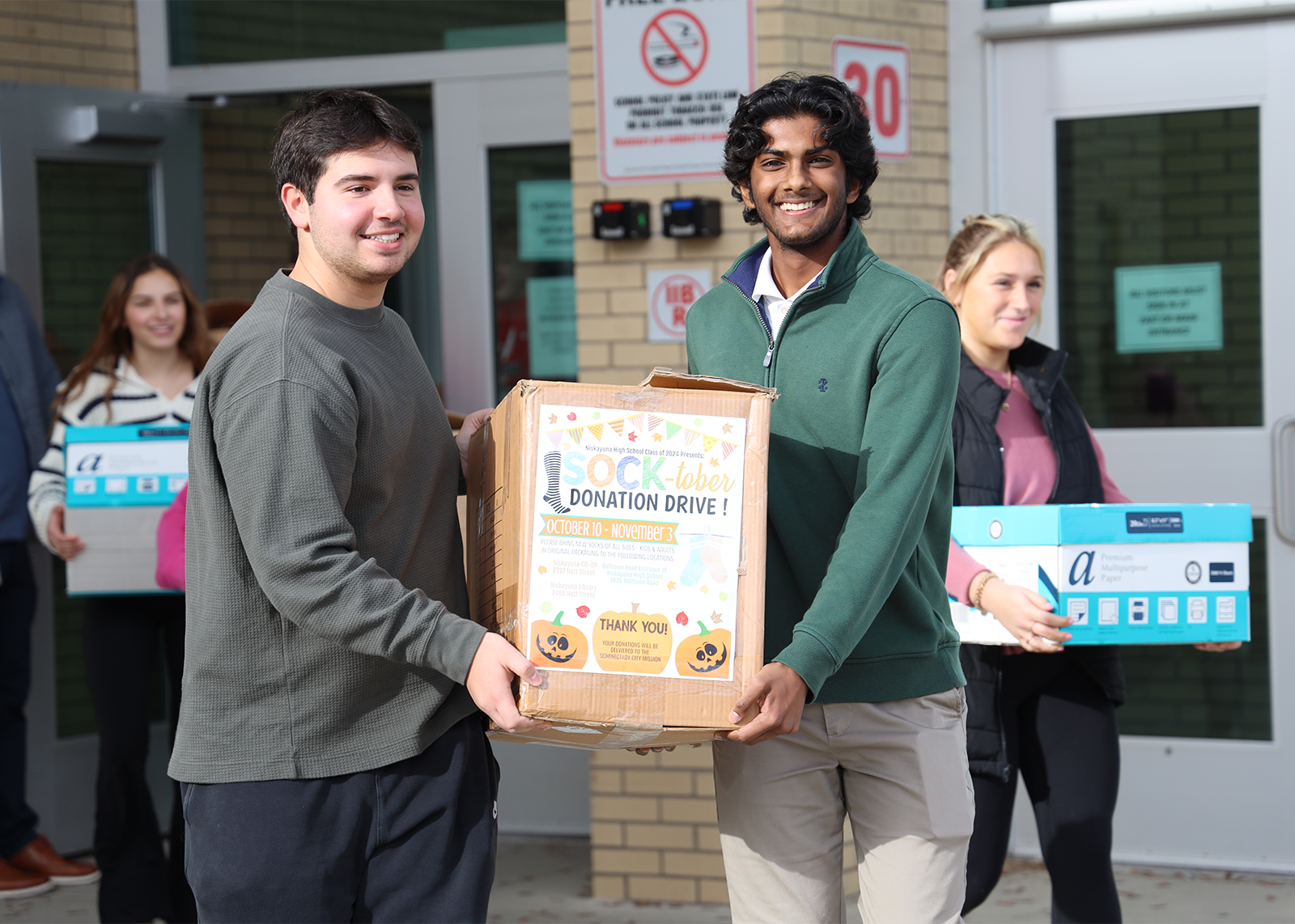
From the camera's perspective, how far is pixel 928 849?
2.08m

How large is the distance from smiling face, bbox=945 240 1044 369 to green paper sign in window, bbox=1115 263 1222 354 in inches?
53.4

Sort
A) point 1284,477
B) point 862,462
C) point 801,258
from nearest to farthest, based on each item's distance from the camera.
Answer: point 862,462 → point 801,258 → point 1284,477

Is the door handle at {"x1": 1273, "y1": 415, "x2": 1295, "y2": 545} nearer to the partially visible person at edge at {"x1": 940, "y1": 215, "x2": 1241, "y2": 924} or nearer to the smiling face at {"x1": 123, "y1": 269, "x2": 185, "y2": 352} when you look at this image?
the partially visible person at edge at {"x1": 940, "y1": 215, "x2": 1241, "y2": 924}

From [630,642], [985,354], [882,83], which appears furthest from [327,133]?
[882,83]

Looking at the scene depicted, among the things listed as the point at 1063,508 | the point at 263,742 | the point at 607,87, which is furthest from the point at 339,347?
the point at 607,87

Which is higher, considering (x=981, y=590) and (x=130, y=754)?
(x=981, y=590)

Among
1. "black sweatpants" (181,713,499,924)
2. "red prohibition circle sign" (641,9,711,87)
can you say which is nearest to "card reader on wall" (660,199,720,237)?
"red prohibition circle sign" (641,9,711,87)

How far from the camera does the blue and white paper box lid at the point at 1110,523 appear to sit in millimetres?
2562

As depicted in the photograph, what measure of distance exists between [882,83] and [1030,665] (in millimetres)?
1916

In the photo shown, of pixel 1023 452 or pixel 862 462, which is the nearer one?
pixel 862 462

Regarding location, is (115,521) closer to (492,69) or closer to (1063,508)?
(492,69)

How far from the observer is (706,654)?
70.7 inches

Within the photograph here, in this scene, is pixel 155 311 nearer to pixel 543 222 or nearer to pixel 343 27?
pixel 543 222

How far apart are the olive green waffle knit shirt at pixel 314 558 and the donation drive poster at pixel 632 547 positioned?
0.14 metres
